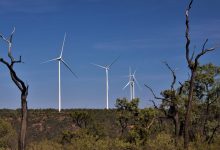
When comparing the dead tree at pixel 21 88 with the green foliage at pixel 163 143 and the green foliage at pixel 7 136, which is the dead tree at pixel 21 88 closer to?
the green foliage at pixel 163 143

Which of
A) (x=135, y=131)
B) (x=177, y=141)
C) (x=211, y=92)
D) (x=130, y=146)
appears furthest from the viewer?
(x=211, y=92)

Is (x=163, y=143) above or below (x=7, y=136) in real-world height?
below

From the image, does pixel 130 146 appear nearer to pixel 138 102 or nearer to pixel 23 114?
pixel 23 114

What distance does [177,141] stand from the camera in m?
42.4

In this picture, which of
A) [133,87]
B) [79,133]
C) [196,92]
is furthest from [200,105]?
[133,87]

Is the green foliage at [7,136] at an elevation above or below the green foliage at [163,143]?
above

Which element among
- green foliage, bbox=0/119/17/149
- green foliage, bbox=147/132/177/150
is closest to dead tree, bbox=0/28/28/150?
green foliage, bbox=147/132/177/150

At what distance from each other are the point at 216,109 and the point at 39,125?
7632 cm

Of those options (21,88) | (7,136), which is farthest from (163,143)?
(7,136)

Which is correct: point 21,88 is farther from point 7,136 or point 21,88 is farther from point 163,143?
point 7,136

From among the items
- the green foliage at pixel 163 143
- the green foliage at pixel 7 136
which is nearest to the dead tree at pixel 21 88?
the green foliage at pixel 163 143

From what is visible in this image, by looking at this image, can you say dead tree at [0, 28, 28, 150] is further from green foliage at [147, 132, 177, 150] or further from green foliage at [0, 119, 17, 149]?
green foliage at [0, 119, 17, 149]

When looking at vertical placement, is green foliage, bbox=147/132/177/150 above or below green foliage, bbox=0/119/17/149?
below

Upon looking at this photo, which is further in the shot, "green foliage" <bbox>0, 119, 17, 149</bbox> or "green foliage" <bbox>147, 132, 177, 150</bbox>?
"green foliage" <bbox>0, 119, 17, 149</bbox>
